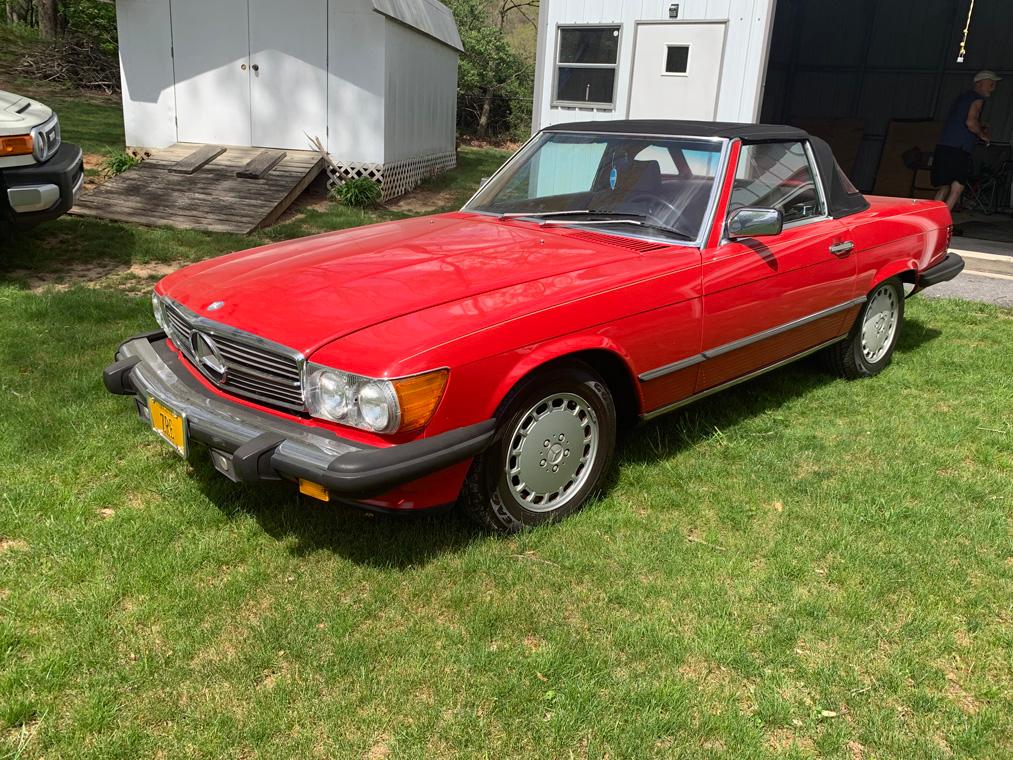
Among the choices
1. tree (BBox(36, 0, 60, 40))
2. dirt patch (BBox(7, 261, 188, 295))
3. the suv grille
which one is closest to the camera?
the suv grille

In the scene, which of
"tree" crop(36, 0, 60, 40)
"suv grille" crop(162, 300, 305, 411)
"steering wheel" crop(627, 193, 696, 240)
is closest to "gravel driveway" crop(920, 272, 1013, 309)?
"steering wheel" crop(627, 193, 696, 240)

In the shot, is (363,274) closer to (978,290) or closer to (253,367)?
(253,367)

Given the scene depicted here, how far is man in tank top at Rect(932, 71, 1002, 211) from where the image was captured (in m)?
10.6

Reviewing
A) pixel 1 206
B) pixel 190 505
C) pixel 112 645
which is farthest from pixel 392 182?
pixel 112 645

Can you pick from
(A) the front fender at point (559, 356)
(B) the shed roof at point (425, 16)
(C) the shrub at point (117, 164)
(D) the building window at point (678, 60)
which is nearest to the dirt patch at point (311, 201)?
(C) the shrub at point (117, 164)

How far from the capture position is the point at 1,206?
6473mm

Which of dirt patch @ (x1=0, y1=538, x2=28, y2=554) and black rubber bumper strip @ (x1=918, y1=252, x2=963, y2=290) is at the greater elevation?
black rubber bumper strip @ (x1=918, y1=252, x2=963, y2=290)

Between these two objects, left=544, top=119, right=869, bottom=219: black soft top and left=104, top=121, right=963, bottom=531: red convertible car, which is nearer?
left=104, top=121, right=963, bottom=531: red convertible car

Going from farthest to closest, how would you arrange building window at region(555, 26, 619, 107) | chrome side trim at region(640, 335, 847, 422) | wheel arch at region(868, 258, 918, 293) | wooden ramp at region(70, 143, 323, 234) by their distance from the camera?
building window at region(555, 26, 619, 107) → wooden ramp at region(70, 143, 323, 234) → wheel arch at region(868, 258, 918, 293) → chrome side trim at region(640, 335, 847, 422)

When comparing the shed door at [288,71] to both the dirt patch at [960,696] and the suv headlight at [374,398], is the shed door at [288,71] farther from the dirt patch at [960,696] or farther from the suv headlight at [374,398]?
the dirt patch at [960,696]

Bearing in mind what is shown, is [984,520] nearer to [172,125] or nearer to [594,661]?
[594,661]

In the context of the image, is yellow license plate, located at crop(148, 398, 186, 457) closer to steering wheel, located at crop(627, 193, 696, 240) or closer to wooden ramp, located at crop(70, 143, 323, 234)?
steering wheel, located at crop(627, 193, 696, 240)

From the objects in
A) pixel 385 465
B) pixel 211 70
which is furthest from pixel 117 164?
pixel 385 465

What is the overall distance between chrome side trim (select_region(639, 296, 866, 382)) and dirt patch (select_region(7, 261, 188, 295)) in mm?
4830
